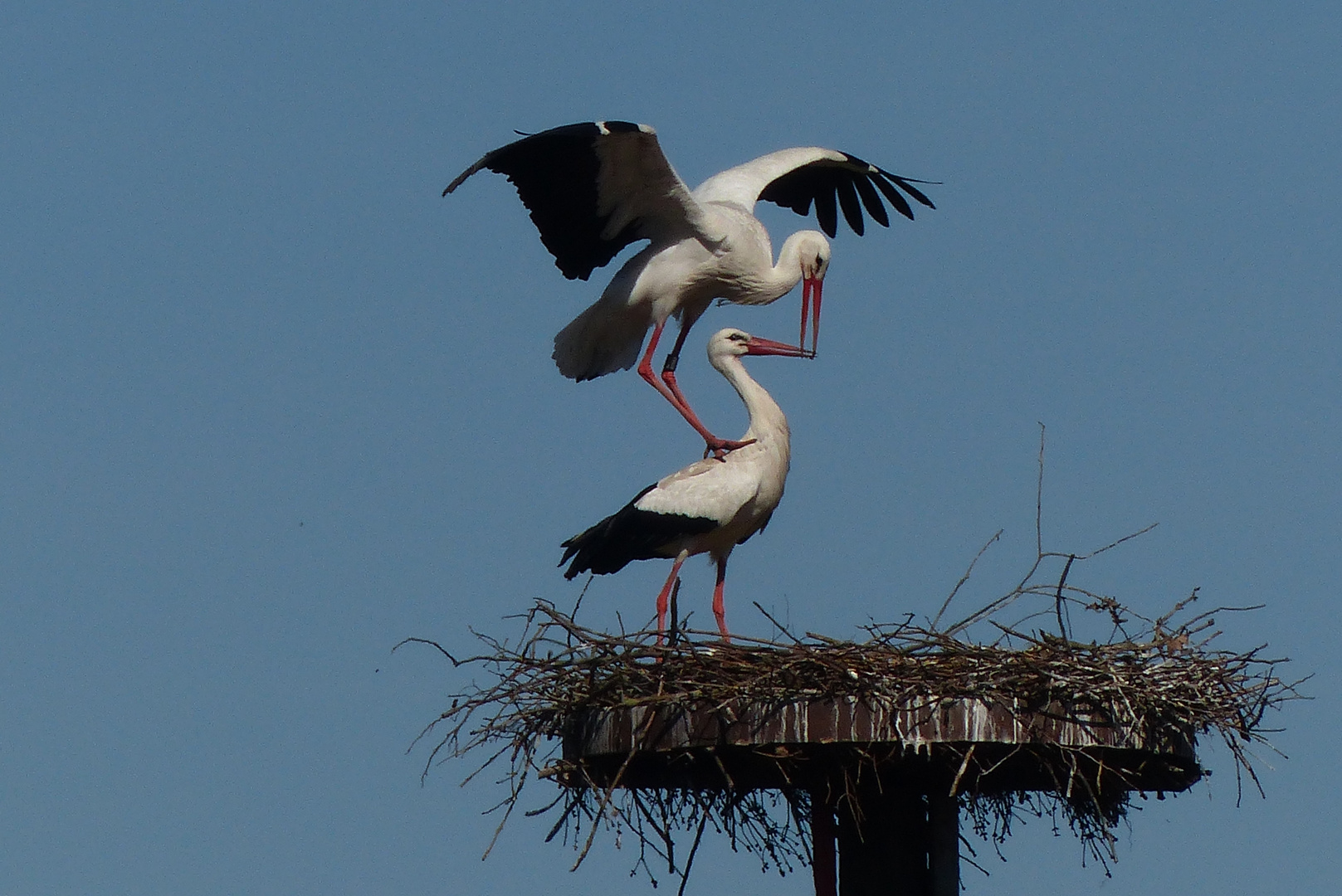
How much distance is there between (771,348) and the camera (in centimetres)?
1020

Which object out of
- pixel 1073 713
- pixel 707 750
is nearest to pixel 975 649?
pixel 1073 713

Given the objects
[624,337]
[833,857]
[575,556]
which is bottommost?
[833,857]

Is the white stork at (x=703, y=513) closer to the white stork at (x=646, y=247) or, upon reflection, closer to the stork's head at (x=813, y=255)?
the white stork at (x=646, y=247)

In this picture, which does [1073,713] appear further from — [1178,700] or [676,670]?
[676,670]

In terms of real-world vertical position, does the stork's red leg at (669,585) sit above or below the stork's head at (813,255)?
below

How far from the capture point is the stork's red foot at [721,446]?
9602mm

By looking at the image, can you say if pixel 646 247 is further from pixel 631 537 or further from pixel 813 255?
pixel 631 537

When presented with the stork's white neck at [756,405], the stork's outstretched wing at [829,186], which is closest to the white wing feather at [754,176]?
the stork's outstretched wing at [829,186]

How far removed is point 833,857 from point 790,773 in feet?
1.63

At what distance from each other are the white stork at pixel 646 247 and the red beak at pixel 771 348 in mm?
433

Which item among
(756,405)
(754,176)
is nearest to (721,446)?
(756,405)

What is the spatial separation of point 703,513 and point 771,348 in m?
1.19

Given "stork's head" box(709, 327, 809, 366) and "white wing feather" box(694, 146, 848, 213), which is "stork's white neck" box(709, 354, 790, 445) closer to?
"stork's head" box(709, 327, 809, 366)

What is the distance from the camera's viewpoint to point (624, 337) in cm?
1109
